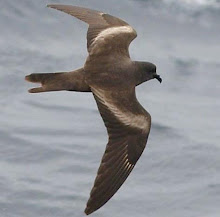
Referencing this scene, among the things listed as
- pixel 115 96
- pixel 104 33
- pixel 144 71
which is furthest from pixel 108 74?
pixel 104 33

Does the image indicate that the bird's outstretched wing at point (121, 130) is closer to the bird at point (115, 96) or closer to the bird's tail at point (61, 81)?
the bird at point (115, 96)

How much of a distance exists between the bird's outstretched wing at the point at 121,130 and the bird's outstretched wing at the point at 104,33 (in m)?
0.51

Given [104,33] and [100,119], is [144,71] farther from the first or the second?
[100,119]

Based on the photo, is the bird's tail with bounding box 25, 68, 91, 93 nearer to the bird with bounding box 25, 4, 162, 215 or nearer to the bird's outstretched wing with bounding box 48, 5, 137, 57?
the bird with bounding box 25, 4, 162, 215

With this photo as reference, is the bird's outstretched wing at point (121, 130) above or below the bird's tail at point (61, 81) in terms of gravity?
below

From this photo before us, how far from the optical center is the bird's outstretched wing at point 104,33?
11555 millimetres

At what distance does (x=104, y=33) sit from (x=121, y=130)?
1.12 m

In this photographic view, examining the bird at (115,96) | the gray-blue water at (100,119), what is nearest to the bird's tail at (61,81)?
the bird at (115,96)

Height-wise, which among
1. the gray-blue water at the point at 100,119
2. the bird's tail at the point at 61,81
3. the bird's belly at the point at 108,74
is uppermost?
the bird's belly at the point at 108,74

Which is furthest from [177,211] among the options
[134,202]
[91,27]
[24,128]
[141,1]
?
[141,1]

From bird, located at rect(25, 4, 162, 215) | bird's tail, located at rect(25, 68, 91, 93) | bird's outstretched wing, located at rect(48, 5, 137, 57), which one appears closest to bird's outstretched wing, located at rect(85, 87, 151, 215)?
bird, located at rect(25, 4, 162, 215)

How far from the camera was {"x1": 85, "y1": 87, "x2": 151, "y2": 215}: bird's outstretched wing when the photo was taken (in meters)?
10.9

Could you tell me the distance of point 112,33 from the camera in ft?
38.9

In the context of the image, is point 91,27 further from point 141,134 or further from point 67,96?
point 67,96
